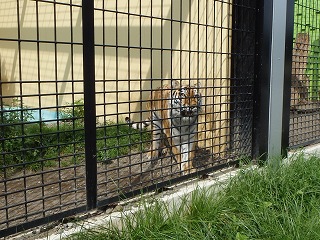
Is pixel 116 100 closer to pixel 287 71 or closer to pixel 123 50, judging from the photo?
pixel 287 71

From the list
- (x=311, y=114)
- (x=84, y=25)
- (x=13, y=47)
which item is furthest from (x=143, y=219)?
(x=13, y=47)

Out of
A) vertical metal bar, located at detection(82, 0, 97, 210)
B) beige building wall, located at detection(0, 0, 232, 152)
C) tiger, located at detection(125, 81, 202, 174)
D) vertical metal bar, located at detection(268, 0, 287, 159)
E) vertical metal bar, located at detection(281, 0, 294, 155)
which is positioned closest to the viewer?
vertical metal bar, located at detection(82, 0, 97, 210)

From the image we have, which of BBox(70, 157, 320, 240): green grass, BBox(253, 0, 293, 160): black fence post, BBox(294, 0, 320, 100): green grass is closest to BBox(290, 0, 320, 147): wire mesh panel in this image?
BBox(294, 0, 320, 100): green grass

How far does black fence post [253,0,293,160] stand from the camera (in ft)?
12.5

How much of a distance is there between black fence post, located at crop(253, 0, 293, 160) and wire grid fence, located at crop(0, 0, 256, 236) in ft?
0.31

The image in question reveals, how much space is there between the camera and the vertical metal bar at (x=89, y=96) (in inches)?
98.3

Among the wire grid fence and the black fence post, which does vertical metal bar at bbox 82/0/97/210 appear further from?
the black fence post

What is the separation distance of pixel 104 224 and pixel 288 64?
2635 millimetres

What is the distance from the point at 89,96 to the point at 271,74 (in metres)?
2.08

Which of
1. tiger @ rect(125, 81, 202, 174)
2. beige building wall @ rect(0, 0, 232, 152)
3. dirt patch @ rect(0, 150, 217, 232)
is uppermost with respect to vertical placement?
beige building wall @ rect(0, 0, 232, 152)

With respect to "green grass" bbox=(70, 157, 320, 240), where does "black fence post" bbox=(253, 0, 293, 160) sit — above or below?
above

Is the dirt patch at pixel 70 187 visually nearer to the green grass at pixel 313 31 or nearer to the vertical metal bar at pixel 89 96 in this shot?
the vertical metal bar at pixel 89 96

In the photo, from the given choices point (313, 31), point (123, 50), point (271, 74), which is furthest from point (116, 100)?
point (123, 50)

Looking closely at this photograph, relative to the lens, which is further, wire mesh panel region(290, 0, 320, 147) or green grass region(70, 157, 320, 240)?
wire mesh panel region(290, 0, 320, 147)
